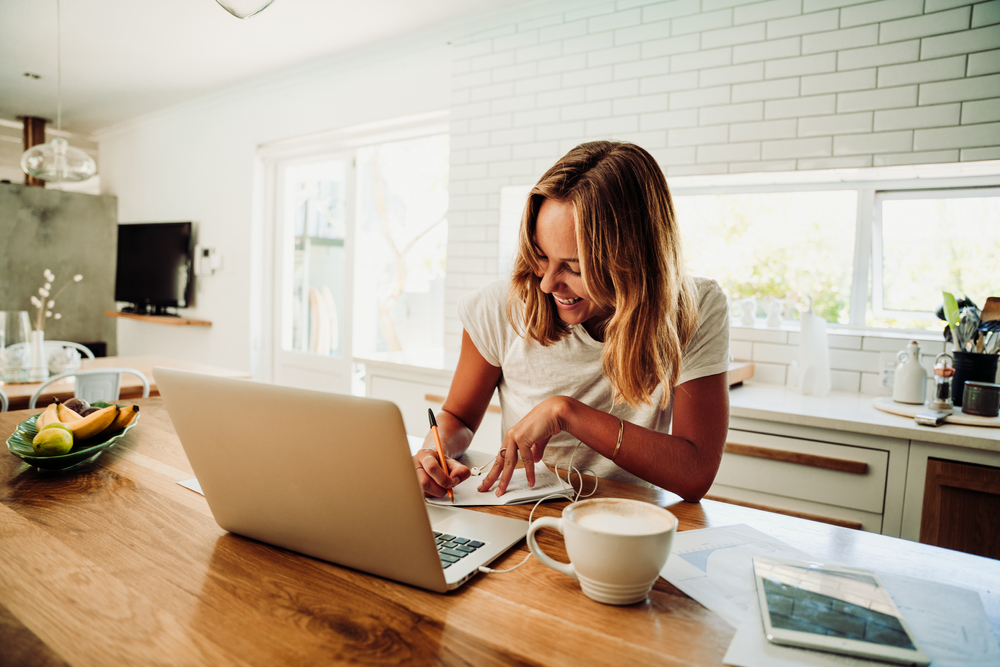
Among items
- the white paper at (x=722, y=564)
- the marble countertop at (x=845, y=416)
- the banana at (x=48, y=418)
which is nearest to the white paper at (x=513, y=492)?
the white paper at (x=722, y=564)

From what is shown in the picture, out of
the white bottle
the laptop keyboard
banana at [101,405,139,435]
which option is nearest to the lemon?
banana at [101,405,139,435]

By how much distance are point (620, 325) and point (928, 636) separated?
626 millimetres

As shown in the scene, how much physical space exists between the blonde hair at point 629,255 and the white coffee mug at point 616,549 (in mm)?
453

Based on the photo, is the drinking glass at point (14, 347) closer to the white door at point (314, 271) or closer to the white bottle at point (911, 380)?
the white door at point (314, 271)

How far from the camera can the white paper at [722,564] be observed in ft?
2.18

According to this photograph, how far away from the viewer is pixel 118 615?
0.61 m

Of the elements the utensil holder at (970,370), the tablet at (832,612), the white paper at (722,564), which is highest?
the utensil holder at (970,370)

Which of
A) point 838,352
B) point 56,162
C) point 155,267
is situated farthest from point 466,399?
point 155,267

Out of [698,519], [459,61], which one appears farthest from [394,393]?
[698,519]

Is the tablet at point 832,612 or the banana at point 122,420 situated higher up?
the banana at point 122,420

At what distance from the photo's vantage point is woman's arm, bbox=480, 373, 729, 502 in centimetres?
100

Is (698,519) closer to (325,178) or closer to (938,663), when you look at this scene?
(938,663)

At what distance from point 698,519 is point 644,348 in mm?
315

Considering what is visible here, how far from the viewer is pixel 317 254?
4.44m
